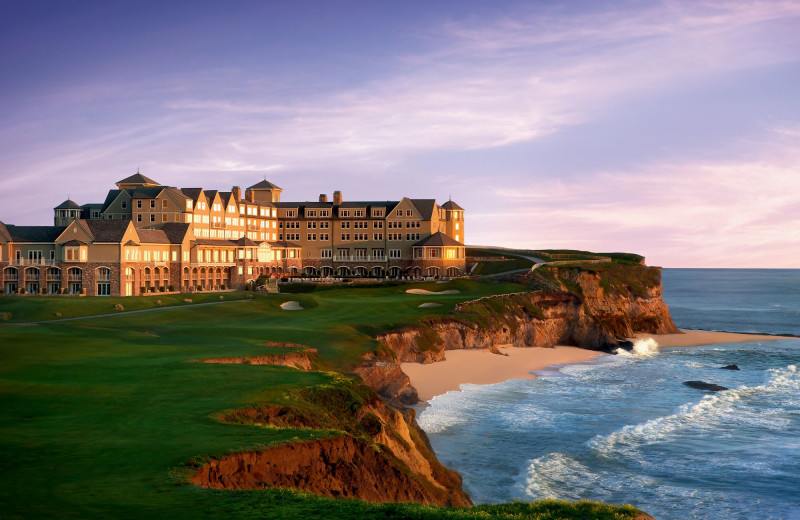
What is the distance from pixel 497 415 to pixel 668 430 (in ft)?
32.6

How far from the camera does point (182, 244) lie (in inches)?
3925

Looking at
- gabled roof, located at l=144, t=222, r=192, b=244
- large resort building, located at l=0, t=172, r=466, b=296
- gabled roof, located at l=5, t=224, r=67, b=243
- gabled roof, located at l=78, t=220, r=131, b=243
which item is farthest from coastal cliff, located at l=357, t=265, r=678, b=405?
gabled roof, located at l=5, t=224, r=67, b=243

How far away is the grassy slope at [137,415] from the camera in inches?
642

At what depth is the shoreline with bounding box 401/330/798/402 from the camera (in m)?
52.4

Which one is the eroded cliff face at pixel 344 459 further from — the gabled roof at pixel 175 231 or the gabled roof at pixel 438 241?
the gabled roof at pixel 438 241

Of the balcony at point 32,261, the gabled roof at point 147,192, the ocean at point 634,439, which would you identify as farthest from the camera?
the gabled roof at point 147,192

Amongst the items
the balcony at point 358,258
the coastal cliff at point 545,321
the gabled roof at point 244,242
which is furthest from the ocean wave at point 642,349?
the gabled roof at point 244,242

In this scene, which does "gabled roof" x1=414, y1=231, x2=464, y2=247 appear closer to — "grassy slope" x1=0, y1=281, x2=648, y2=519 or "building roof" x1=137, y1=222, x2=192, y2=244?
"building roof" x1=137, y1=222, x2=192, y2=244

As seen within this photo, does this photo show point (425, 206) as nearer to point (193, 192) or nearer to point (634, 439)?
point (193, 192)

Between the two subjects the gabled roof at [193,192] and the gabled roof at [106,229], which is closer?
the gabled roof at [106,229]

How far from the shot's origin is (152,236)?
96.8 meters

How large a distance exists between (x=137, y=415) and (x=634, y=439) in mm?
26609

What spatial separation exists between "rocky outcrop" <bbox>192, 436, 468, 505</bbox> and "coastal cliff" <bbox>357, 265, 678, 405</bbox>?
19.8 meters

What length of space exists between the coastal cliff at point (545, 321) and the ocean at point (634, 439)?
6.00 meters
